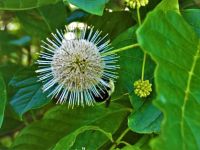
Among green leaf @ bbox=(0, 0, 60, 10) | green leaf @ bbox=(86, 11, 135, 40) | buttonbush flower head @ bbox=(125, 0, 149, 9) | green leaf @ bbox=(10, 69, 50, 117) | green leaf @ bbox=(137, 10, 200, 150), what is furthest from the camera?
green leaf @ bbox=(86, 11, 135, 40)

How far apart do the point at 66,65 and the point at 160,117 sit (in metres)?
0.33

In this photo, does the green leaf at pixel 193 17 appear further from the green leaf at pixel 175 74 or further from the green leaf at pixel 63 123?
the green leaf at pixel 63 123

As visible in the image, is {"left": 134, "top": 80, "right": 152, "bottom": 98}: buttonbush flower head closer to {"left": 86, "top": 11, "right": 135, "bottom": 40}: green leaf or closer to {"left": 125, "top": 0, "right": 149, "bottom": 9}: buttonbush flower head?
{"left": 125, "top": 0, "right": 149, "bottom": 9}: buttonbush flower head

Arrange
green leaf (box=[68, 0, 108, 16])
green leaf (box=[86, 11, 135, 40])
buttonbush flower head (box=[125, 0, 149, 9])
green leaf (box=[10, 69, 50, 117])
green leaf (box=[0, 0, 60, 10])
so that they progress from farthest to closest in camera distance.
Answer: green leaf (box=[86, 11, 135, 40]) < green leaf (box=[10, 69, 50, 117]) < green leaf (box=[0, 0, 60, 10]) < buttonbush flower head (box=[125, 0, 149, 9]) < green leaf (box=[68, 0, 108, 16])

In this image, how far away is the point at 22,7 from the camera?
63.9 inches

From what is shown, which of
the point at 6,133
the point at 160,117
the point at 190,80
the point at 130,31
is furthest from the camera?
the point at 6,133

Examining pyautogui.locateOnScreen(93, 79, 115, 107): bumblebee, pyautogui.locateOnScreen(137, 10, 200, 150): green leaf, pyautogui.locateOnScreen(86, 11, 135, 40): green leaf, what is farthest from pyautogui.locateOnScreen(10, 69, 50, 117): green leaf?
pyautogui.locateOnScreen(137, 10, 200, 150): green leaf

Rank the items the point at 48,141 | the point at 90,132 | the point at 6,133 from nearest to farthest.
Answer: the point at 90,132
the point at 48,141
the point at 6,133

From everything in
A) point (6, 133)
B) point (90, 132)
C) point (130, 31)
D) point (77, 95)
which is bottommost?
point (6, 133)

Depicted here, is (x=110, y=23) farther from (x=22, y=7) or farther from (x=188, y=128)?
(x=188, y=128)

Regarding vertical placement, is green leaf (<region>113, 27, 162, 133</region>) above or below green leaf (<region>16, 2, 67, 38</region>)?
below

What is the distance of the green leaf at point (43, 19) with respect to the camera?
1.99 meters

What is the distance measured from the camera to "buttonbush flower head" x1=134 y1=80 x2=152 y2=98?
145 centimetres

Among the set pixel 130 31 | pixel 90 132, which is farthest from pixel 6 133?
pixel 130 31
